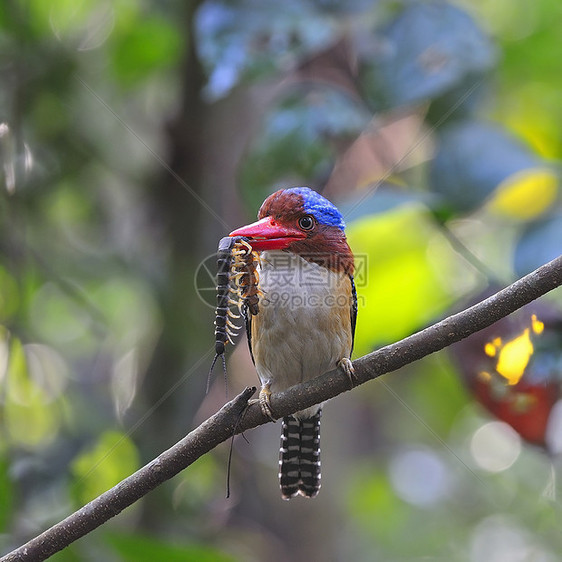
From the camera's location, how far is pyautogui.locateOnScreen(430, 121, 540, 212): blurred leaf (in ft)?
7.75

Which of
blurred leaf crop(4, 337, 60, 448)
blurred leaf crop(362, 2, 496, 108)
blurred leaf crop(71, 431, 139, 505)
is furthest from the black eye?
blurred leaf crop(4, 337, 60, 448)

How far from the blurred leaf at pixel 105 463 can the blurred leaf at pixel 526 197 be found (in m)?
Answer: 1.81

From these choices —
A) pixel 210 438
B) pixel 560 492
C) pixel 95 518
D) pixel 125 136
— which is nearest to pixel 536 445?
pixel 210 438

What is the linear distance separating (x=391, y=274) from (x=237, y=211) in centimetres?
112

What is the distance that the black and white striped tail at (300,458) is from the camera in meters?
3.33

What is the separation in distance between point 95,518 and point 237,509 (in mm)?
2499

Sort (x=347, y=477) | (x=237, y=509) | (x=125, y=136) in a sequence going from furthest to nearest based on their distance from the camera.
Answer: (x=347, y=477)
(x=125, y=136)
(x=237, y=509)

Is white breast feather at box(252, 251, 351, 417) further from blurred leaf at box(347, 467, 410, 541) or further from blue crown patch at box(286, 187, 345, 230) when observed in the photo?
blurred leaf at box(347, 467, 410, 541)

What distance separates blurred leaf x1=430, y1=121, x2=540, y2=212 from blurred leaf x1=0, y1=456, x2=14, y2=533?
1.64 metres

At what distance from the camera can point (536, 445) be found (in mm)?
2504

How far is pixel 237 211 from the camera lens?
3.88 m

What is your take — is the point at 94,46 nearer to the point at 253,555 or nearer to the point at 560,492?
the point at 253,555

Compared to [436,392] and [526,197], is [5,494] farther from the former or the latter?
[436,392]

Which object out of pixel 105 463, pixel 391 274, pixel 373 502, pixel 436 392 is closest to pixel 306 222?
pixel 391 274
